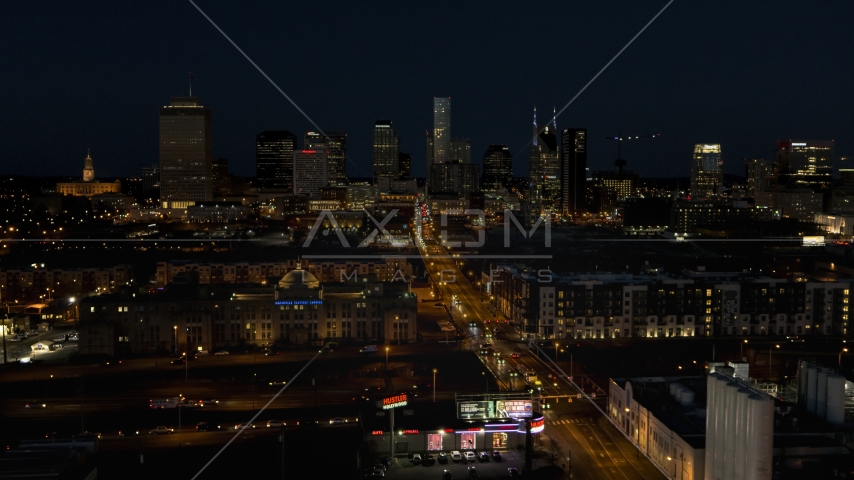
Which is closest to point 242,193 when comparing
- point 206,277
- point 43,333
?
point 206,277

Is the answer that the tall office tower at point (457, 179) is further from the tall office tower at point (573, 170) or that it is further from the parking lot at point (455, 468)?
the parking lot at point (455, 468)

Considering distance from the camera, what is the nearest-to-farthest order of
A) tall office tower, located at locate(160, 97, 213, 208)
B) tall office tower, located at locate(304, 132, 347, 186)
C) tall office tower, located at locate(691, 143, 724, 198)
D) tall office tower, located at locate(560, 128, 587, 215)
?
tall office tower, located at locate(160, 97, 213, 208)
tall office tower, located at locate(560, 128, 587, 215)
tall office tower, located at locate(691, 143, 724, 198)
tall office tower, located at locate(304, 132, 347, 186)

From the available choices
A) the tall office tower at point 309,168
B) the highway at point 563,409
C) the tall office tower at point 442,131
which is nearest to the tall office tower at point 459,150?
the tall office tower at point 442,131

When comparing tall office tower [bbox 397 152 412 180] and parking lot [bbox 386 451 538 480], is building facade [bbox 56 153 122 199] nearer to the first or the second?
tall office tower [bbox 397 152 412 180]

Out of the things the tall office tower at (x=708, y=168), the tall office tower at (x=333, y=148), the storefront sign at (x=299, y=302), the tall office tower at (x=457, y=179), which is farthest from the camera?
the tall office tower at (x=333, y=148)

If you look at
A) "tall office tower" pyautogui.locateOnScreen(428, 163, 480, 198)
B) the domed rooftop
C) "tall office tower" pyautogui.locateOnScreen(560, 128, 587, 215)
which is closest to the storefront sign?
the domed rooftop

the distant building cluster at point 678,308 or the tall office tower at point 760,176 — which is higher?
the tall office tower at point 760,176
